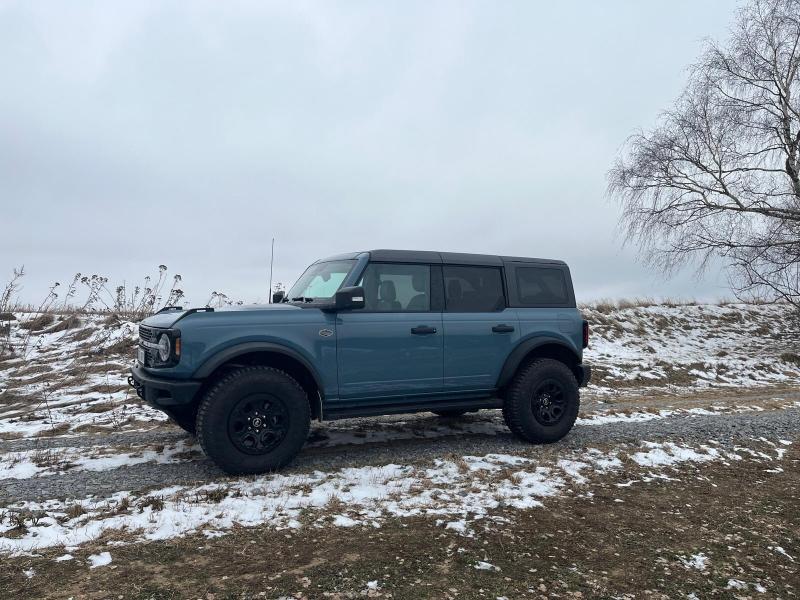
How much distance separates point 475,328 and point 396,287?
3.43 feet

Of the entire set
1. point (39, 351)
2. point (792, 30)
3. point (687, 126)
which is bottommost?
point (39, 351)

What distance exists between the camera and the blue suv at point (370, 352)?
5098 millimetres

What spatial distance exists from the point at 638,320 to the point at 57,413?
658 inches

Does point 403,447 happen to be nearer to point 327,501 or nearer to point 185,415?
point 327,501

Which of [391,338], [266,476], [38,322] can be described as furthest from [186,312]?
[38,322]

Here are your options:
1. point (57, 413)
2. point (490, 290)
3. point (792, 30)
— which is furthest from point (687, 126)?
point (57, 413)

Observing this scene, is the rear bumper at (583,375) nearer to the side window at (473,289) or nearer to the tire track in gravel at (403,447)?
the tire track in gravel at (403,447)

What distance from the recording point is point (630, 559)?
378cm

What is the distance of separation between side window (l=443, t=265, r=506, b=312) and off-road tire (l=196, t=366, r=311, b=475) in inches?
80.7

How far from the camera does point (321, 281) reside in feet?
20.7

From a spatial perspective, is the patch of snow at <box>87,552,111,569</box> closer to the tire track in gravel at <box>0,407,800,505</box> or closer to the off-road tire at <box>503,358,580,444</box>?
the tire track in gravel at <box>0,407,800,505</box>

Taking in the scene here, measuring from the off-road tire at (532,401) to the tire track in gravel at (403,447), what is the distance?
0.16 meters

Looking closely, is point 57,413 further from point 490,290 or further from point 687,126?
point 687,126

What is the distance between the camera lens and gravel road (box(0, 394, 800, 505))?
497cm
